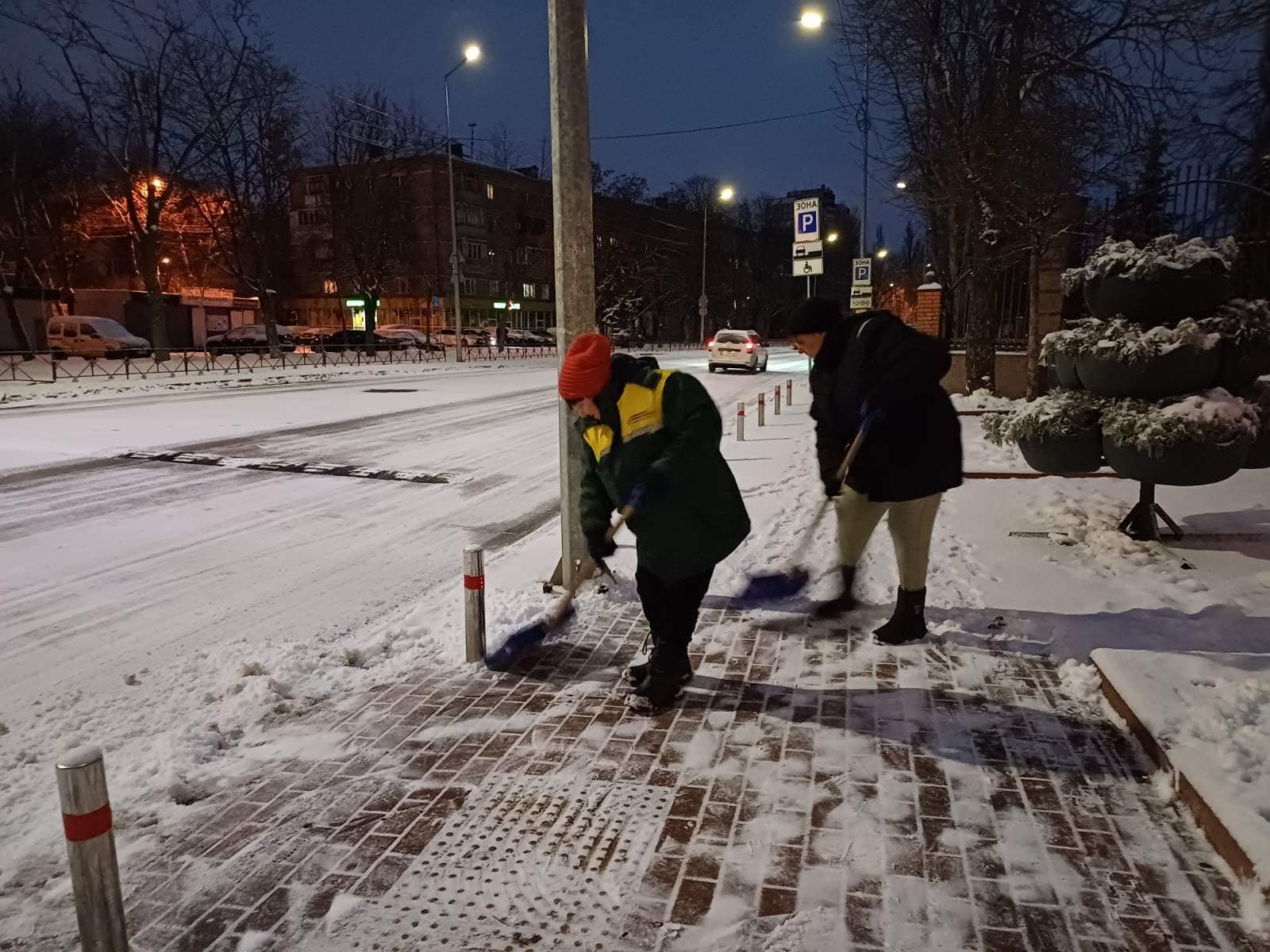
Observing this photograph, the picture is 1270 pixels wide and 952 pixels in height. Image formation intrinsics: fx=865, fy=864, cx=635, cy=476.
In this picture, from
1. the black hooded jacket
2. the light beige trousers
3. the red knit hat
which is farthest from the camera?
the light beige trousers

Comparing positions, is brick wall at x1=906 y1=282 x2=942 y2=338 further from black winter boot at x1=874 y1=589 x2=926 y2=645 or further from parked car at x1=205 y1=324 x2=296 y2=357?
parked car at x1=205 y1=324 x2=296 y2=357

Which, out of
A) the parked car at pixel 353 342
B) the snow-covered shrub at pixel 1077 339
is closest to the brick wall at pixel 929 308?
the snow-covered shrub at pixel 1077 339

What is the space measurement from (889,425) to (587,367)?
176cm

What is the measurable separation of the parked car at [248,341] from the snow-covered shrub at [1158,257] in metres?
37.3

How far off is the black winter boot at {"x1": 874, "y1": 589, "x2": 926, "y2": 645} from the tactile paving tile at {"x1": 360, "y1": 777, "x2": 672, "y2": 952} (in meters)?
2.01

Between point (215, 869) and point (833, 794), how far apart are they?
227 cm

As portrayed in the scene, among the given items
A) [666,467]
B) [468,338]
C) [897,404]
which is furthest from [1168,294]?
[468,338]

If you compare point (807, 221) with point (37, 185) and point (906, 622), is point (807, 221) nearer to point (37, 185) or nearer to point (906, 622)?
point (906, 622)

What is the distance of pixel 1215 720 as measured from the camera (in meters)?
3.62

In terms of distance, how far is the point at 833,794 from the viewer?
338cm

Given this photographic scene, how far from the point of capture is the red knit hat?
3.71 metres

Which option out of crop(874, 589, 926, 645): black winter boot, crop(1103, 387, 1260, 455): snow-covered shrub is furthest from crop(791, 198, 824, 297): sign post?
crop(874, 589, 926, 645): black winter boot

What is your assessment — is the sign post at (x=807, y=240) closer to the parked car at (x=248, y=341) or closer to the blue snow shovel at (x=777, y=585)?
the blue snow shovel at (x=777, y=585)

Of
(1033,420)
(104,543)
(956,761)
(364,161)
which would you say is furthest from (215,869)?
(364,161)
